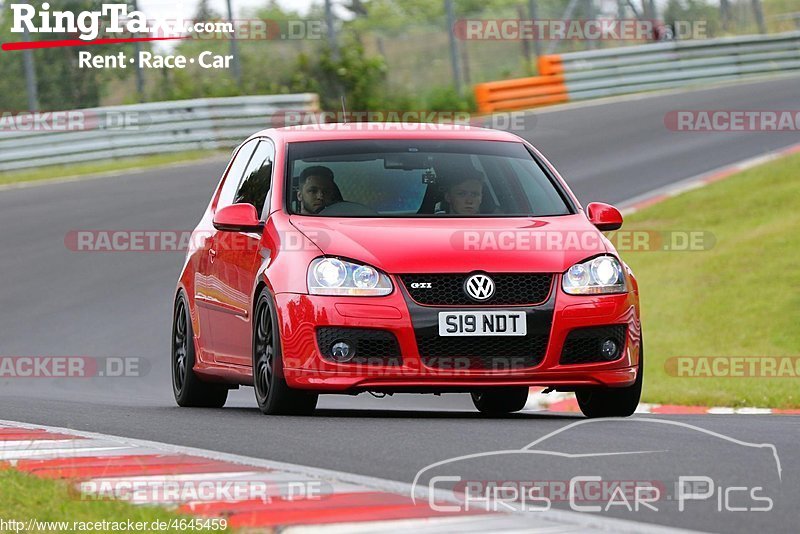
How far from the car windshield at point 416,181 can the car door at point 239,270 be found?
286 mm

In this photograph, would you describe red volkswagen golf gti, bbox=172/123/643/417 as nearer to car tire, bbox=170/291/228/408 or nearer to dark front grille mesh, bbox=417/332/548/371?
dark front grille mesh, bbox=417/332/548/371

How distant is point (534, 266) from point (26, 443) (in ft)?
8.61

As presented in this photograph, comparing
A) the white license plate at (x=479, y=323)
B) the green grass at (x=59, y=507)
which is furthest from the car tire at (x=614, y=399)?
the green grass at (x=59, y=507)

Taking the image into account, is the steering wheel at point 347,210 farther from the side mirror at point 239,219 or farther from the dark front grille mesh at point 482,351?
the dark front grille mesh at point 482,351

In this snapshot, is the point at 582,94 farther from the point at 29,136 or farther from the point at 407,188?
the point at 407,188

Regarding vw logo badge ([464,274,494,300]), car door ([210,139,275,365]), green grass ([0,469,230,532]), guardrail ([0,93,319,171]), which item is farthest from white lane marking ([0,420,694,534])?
guardrail ([0,93,319,171])

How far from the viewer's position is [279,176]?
9.09m

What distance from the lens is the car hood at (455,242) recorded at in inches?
320

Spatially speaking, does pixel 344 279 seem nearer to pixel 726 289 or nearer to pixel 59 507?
pixel 59 507

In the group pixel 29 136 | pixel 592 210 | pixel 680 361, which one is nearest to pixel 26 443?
pixel 592 210

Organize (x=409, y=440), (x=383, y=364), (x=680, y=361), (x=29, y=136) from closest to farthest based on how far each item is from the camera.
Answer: (x=409, y=440), (x=383, y=364), (x=680, y=361), (x=29, y=136)

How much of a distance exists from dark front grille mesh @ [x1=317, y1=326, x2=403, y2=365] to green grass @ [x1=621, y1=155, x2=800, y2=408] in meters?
4.18

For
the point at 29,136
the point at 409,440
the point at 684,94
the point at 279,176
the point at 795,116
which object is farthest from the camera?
the point at 684,94

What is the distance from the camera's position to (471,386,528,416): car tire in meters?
10.6
